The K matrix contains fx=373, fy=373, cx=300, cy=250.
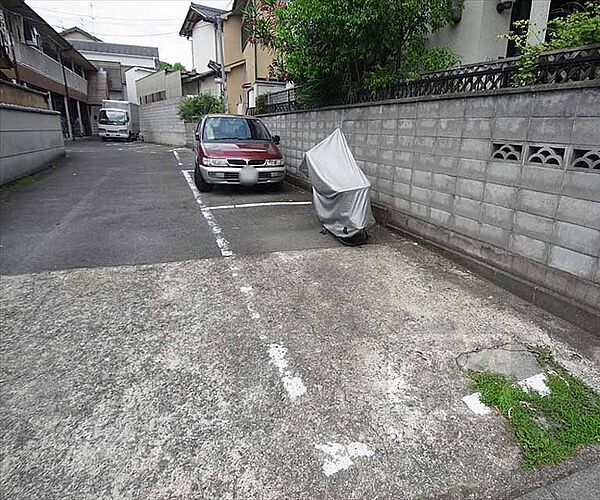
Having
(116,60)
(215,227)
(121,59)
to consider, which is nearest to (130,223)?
(215,227)

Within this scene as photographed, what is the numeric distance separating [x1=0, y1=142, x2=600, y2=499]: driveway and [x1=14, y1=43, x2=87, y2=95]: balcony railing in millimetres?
15353

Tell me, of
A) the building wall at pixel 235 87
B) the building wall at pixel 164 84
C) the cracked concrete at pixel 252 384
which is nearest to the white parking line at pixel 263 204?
the cracked concrete at pixel 252 384

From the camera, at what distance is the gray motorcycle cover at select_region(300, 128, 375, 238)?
4.54m

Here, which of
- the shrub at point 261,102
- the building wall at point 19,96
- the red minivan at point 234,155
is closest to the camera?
the red minivan at point 234,155

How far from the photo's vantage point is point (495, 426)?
1933 millimetres

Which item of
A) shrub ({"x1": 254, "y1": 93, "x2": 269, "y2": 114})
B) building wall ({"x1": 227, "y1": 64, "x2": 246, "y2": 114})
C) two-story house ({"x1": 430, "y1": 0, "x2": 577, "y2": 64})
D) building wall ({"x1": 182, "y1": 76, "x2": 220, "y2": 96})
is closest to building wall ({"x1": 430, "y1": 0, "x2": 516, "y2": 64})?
two-story house ({"x1": 430, "y1": 0, "x2": 577, "y2": 64})

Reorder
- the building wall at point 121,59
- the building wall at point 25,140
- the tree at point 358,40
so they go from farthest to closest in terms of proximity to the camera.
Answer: the building wall at point 121,59
the building wall at point 25,140
the tree at point 358,40

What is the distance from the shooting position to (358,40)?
17.8 feet

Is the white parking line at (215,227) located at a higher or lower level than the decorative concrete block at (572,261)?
lower

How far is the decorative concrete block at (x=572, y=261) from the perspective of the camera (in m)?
2.74

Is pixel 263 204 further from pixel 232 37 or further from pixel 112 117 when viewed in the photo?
pixel 112 117

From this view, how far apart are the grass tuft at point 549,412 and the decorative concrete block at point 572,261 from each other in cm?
84

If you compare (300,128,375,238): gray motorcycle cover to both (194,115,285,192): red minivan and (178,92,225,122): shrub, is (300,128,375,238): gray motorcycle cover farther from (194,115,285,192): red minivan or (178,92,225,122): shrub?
(178,92,225,122): shrub

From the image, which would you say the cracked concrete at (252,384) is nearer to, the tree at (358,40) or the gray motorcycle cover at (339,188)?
the gray motorcycle cover at (339,188)
